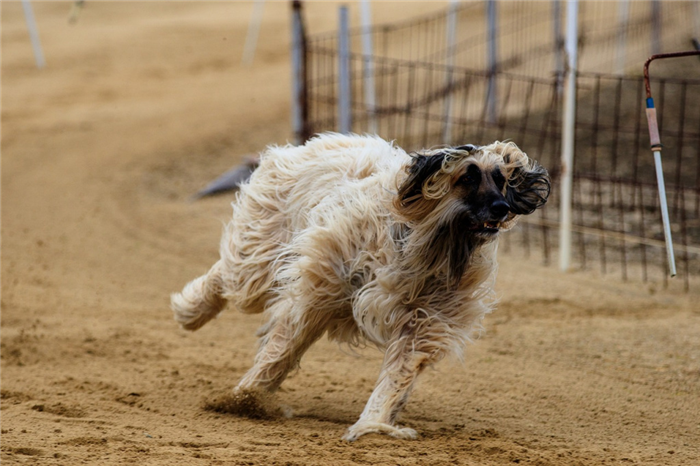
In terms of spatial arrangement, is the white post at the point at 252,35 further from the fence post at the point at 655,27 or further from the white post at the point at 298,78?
the white post at the point at 298,78

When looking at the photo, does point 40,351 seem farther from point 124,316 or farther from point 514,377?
point 514,377

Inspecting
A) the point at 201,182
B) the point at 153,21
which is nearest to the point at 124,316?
the point at 201,182

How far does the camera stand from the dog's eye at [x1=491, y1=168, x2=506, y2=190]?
11.8 ft

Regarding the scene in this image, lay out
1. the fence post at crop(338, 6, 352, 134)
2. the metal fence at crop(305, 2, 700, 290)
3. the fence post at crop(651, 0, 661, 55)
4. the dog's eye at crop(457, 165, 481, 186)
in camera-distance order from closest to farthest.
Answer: the dog's eye at crop(457, 165, 481, 186), the metal fence at crop(305, 2, 700, 290), the fence post at crop(338, 6, 352, 134), the fence post at crop(651, 0, 661, 55)

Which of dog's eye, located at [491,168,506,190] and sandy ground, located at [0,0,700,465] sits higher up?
dog's eye, located at [491,168,506,190]

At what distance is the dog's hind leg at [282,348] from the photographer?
4.06 m

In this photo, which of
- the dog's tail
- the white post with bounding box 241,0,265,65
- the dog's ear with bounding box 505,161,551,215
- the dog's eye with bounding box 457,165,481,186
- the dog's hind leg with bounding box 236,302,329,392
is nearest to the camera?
the dog's eye with bounding box 457,165,481,186

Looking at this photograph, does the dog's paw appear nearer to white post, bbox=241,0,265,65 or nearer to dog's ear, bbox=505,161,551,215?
dog's ear, bbox=505,161,551,215

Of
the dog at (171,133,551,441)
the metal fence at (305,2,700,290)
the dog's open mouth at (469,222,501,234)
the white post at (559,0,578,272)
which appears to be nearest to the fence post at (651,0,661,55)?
the metal fence at (305,2,700,290)

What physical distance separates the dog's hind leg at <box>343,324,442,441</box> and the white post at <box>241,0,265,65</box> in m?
13.0

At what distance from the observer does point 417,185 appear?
3625mm

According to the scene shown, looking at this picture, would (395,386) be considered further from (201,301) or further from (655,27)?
(655,27)

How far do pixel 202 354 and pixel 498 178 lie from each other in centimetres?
246

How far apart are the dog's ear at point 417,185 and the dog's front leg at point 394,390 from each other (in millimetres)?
548
